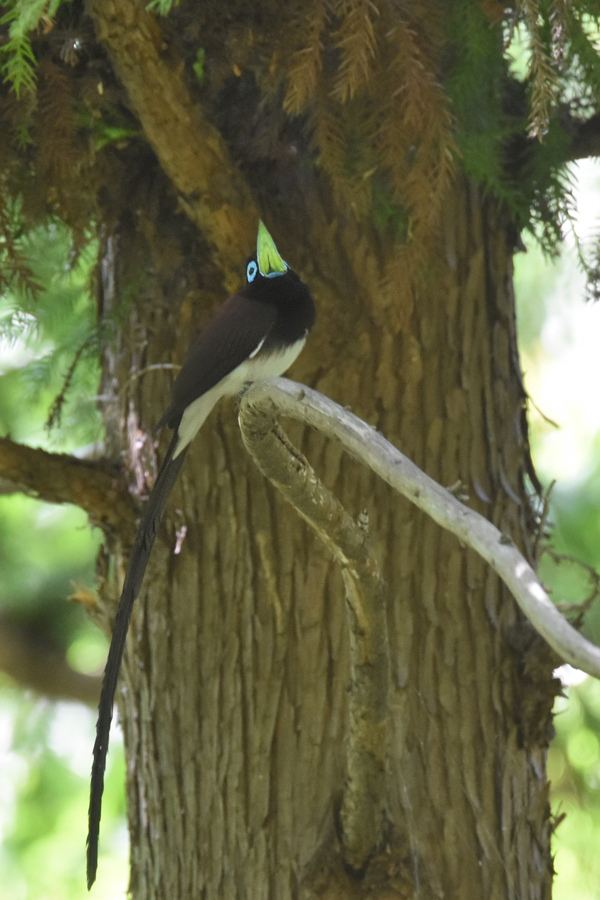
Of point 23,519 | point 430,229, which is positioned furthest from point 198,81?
point 23,519

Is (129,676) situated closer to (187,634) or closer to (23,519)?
(187,634)

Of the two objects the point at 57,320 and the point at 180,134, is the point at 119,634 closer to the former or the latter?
the point at 180,134

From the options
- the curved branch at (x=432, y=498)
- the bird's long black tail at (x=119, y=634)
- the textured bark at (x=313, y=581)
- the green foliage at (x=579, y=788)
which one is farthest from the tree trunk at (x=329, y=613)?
the green foliage at (x=579, y=788)

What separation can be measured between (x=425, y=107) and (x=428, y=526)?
90 centimetres

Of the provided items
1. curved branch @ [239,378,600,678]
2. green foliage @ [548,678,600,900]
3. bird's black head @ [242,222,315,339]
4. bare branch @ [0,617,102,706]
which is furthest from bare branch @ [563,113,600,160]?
bare branch @ [0,617,102,706]

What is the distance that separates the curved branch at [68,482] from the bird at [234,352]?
7.9 inches

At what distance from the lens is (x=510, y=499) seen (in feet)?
7.32

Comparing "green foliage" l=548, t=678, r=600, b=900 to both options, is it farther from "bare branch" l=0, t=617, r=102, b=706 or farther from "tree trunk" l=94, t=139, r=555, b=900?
"bare branch" l=0, t=617, r=102, b=706

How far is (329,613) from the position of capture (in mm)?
2092

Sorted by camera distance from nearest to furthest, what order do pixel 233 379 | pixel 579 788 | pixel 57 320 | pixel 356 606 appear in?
pixel 356 606, pixel 233 379, pixel 57 320, pixel 579 788

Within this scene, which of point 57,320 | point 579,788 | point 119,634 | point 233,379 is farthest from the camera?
point 579,788

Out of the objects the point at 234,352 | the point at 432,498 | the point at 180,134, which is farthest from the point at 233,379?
the point at 432,498

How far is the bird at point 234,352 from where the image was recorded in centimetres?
194

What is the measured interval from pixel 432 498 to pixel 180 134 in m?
1.00
